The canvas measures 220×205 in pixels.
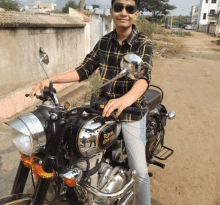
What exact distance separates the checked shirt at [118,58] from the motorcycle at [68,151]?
22 cm

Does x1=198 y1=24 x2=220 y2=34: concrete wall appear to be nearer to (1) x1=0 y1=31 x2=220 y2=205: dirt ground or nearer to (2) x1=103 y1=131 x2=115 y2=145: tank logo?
(1) x1=0 y1=31 x2=220 y2=205: dirt ground

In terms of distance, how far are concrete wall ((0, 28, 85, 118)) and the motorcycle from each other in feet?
11.0

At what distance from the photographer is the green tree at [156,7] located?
38719mm

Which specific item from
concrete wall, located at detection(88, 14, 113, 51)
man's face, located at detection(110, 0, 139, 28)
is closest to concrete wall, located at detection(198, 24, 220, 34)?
concrete wall, located at detection(88, 14, 113, 51)

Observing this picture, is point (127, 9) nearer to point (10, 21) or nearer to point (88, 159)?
point (88, 159)

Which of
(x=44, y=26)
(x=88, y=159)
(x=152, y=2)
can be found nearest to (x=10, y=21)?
(x=44, y=26)

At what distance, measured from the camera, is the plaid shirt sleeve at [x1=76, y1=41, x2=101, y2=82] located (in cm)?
215

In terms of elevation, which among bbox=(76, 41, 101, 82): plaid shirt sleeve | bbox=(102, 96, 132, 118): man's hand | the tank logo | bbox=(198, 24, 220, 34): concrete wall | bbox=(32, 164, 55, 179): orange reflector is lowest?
bbox=(32, 164, 55, 179): orange reflector

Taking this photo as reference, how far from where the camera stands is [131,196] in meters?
1.82

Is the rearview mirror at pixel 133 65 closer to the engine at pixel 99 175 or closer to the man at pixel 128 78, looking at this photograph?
the man at pixel 128 78

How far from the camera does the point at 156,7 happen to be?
130 ft

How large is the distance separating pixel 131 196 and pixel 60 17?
20.7ft

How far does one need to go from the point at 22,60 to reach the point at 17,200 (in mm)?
4254

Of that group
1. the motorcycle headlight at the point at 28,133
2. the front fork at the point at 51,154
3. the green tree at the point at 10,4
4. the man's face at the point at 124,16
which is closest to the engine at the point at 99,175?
the front fork at the point at 51,154
